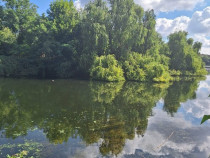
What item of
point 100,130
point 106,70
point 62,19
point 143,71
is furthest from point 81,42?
point 100,130

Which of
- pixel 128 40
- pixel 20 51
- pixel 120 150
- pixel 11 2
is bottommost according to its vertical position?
pixel 120 150

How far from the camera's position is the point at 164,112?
1534 centimetres

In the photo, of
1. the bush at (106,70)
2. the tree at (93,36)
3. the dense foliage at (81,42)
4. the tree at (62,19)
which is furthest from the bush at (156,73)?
the tree at (62,19)

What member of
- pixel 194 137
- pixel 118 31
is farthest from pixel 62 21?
pixel 194 137

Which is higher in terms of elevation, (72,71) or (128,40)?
(128,40)

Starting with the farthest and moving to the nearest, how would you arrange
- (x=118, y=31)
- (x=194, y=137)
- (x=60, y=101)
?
(x=118, y=31), (x=60, y=101), (x=194, y=137)

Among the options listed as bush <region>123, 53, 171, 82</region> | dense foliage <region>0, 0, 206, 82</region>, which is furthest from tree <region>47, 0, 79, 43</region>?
bush <region>123, 53, 171, 82</region>

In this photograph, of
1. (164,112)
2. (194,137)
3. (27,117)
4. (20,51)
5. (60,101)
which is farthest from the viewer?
(20,51)

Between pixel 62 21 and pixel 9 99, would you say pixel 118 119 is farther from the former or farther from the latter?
pixel 62 21

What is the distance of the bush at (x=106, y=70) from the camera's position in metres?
33.7

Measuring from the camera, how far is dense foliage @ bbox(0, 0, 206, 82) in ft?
117

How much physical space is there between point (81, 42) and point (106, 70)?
10.4 meters

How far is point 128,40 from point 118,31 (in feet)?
8.88

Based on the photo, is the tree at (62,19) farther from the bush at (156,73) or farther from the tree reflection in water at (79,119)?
the tree reflection in water at (79,119)
